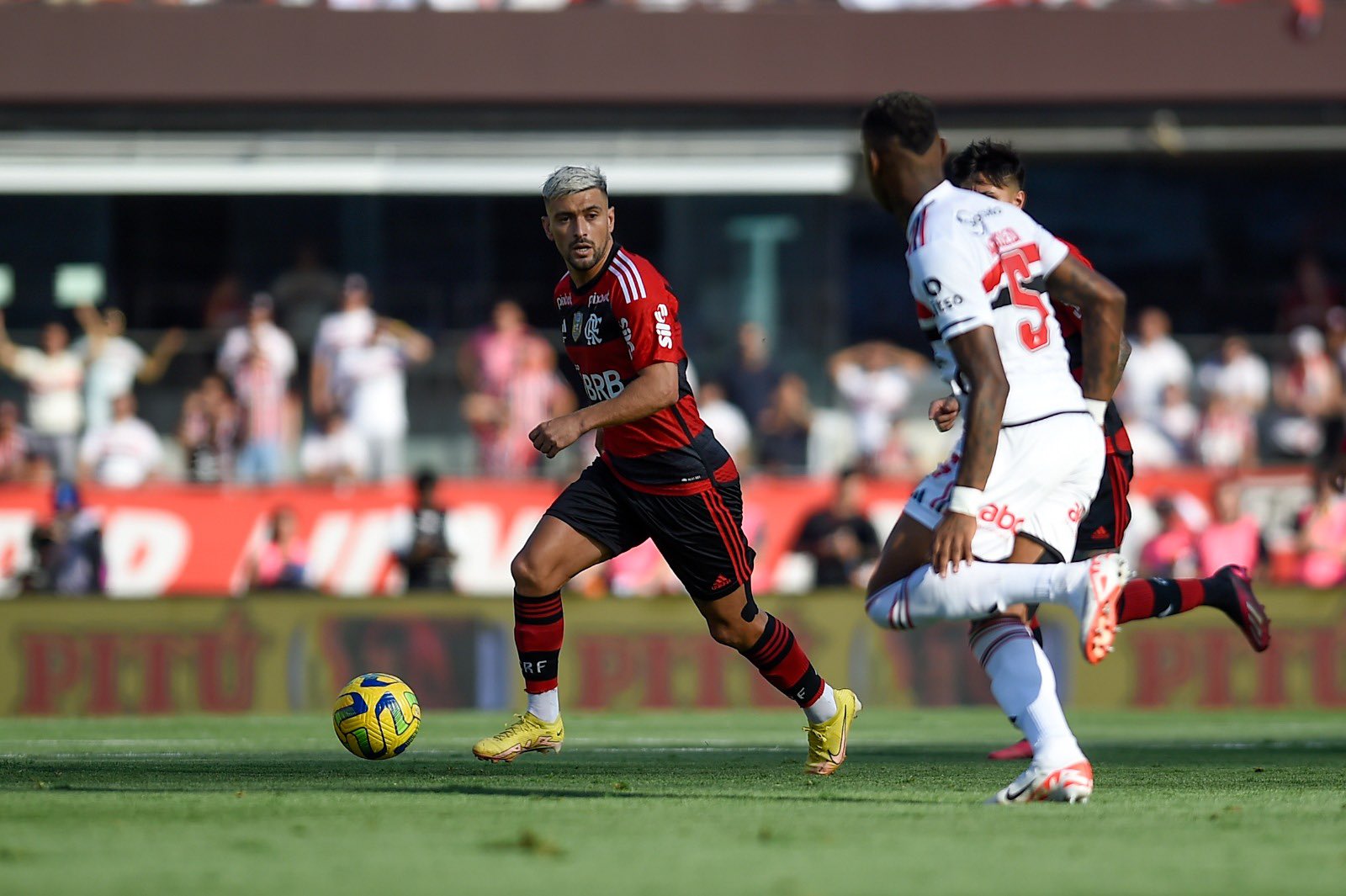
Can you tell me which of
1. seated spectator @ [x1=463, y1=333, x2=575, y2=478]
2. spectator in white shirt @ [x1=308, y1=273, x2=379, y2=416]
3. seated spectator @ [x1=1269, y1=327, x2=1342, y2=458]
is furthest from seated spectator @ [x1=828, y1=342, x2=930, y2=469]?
spectator in white shirt @ [x1=308, y1=273, x2=379, y2=416]

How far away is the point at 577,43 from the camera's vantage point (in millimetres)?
20500

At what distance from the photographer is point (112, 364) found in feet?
58.4

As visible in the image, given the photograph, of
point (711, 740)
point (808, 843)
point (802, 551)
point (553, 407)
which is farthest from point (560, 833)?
point (553, 407)

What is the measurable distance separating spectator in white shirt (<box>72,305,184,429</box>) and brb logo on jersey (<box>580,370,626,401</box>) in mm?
10818

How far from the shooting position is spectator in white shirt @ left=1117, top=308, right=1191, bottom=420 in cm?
1762

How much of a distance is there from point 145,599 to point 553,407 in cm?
427

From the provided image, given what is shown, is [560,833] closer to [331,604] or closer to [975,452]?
[975,452]

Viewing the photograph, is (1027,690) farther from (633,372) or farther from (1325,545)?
(1325,545)

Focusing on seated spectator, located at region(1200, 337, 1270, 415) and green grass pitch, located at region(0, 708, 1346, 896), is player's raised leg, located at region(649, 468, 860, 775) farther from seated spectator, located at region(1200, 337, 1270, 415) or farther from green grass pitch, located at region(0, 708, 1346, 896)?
seated spectator, located at region(1200, 337, 1270, 415)

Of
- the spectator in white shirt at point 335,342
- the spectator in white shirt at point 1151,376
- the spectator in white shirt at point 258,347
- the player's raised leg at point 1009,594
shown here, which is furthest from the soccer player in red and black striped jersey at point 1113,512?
the spectator in white shirt at point 258,347

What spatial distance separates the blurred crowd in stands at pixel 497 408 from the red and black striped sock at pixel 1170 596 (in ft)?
34.5

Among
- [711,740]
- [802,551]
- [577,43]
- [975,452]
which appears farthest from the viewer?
[577,43]

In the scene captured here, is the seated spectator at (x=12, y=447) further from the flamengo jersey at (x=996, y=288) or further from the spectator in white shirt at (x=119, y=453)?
the flamengo jersey at (x=996, y=288)

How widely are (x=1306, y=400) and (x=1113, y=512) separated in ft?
35.8
